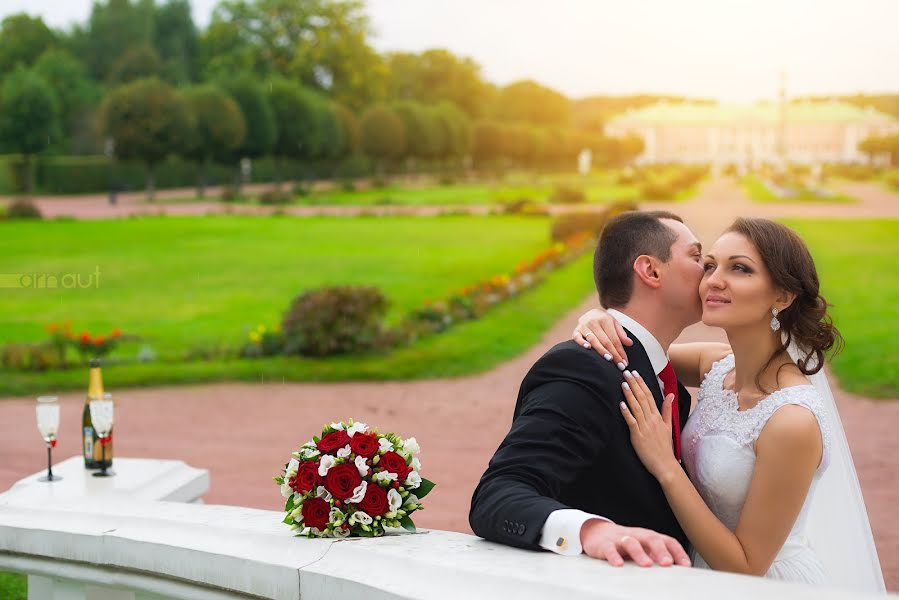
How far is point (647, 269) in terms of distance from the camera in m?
2.16

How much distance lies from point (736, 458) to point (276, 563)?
103cm

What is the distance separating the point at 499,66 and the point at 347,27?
10.1 meters

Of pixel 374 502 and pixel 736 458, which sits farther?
pixel 736 458

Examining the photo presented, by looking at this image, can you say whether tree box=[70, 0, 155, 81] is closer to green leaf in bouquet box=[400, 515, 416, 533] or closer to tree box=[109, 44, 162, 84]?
tree box=[109, 44, 162, 84]

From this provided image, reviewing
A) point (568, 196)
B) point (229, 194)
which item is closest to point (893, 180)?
point (568, 196)

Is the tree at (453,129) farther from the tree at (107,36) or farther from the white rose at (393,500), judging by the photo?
the white rose at (393,500)

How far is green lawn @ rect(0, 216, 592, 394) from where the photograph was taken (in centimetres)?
962

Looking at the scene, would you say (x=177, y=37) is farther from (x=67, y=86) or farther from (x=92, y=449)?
(x=92, y=449)

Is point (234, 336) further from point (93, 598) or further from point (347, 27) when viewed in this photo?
point (347, 27)

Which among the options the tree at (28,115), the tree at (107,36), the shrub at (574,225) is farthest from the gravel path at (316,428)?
the tree at (107,36)

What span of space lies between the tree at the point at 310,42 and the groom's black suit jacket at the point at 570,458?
1709 inches

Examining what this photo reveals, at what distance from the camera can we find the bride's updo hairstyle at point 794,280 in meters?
2.08

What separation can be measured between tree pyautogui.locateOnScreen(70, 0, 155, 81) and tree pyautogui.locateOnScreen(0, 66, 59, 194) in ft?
28.9

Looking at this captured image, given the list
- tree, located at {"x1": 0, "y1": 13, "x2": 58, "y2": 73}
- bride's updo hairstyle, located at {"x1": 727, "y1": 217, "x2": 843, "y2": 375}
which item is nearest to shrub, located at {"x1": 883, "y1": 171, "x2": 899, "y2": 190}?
tree, located at {"x1": 0, "y1": 13, "x2": 58, "y2": 73}
